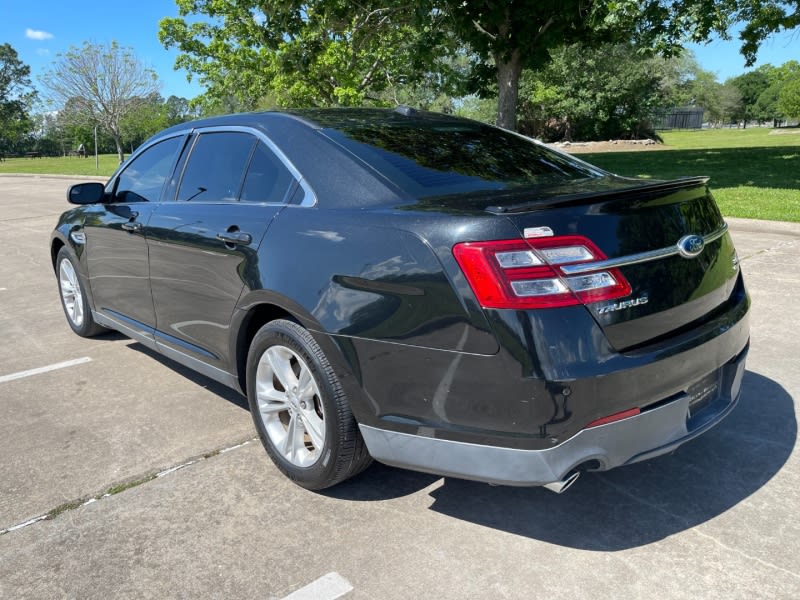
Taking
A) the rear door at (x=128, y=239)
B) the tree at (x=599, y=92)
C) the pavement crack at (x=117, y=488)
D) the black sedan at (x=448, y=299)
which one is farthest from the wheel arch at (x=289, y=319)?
the tree at (x=599, y=92)

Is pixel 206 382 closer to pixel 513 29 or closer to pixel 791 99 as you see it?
pixel 513 29

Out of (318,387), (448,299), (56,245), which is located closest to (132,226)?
(56,245)

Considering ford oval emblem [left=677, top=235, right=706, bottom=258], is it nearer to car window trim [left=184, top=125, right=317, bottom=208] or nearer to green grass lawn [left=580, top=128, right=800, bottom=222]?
car window trim [left=184, top=125, right=317, bottom=208]

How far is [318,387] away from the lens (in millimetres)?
2785

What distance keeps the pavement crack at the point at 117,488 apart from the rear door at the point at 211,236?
42 cm

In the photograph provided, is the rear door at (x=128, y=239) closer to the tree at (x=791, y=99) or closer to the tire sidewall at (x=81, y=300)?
the tire sidewall at (x=81, y=300)

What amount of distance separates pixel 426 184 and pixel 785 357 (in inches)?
121

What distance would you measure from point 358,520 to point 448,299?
1086 mm

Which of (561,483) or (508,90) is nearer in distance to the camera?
(561,483)

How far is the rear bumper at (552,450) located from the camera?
2.29m

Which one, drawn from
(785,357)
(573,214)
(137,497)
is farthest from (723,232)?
→ (137,497)

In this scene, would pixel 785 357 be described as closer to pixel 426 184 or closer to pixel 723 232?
Result: pixel 723 232

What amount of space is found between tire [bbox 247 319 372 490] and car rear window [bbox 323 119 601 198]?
2.66ft

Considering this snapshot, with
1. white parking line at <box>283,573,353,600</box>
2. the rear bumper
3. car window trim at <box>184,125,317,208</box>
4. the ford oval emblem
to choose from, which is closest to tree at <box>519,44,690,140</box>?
car window trim at <box>184,125,317,208</box>
